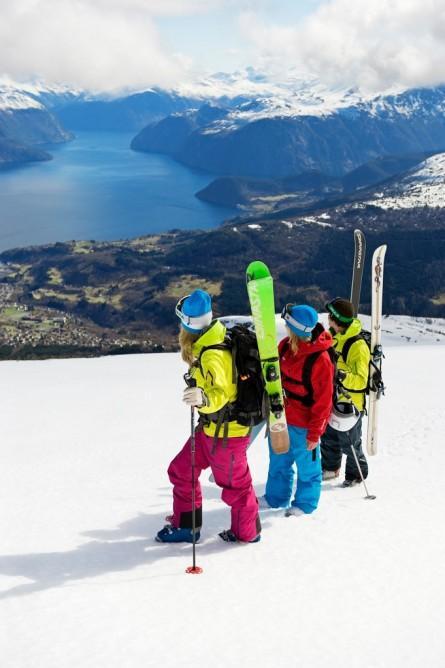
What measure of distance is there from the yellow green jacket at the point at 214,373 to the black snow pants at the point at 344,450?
2860 millimetres

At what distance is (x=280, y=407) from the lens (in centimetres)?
625

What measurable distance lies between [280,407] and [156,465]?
13.2 ft

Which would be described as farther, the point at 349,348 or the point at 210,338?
the point at 349,348

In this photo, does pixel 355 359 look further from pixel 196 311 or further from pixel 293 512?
pixel 196 311

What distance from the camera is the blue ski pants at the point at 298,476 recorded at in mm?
7195

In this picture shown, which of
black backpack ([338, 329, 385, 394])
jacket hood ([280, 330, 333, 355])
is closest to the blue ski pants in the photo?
jacket hood ([280, 330, 333, 355])

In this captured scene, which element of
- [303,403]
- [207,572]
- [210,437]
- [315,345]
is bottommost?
[207,572]

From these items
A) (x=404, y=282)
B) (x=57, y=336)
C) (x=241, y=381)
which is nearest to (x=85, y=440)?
(x=241, y=381)

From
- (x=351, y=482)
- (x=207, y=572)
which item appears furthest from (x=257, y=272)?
(x=351, y=482)

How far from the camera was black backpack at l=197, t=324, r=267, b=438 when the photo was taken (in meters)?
6.07

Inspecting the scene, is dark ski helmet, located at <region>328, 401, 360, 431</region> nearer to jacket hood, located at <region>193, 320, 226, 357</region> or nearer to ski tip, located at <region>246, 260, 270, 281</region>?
ski tip, located at <region>246, 260, 270, 281</region>

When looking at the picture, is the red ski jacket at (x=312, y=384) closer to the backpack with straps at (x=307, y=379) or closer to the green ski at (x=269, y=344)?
the backpack with straps at (x=307, y=379)

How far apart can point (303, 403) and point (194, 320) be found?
1.99m

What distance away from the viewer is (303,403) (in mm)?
7141
